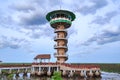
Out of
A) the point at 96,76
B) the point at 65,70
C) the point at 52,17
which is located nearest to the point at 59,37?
the point at 52,17

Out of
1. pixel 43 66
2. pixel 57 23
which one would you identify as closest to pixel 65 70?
pixel 43 66

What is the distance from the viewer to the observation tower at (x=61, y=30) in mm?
60838

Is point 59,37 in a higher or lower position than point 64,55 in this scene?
higher

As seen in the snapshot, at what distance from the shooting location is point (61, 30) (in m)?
61.6

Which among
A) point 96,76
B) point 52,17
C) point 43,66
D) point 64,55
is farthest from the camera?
point 52,17

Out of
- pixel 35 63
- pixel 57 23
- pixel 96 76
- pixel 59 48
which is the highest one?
pixel 57 23

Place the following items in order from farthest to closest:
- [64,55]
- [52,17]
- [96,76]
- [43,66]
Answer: [52,17] < [64,55] < [43,66] < [96,76]

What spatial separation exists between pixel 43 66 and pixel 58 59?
682 cm

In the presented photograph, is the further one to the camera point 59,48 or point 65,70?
point 59,48

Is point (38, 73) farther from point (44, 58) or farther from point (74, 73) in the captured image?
point (74, 73)

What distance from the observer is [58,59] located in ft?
201

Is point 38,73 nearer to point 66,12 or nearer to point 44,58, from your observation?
point 44,58

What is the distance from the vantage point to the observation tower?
60.8 meters

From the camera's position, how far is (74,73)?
52375mm
